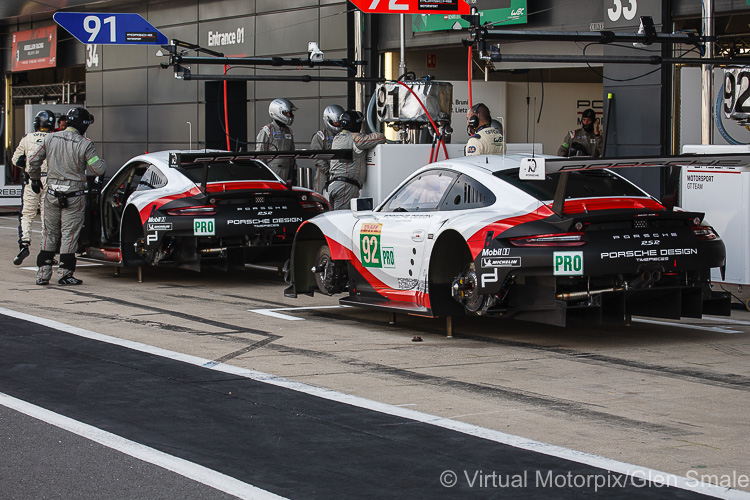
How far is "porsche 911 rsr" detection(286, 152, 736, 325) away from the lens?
856 cm

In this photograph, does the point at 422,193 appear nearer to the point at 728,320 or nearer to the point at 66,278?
the point at 728,320

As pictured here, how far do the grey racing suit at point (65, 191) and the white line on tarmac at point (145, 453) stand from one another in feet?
21.8

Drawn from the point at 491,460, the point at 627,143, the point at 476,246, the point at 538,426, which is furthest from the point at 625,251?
the point at 627,143

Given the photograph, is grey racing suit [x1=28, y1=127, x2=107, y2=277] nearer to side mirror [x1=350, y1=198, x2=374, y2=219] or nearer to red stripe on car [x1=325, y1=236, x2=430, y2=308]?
red stripe on car [x1=325, y1=236, x2=430, y2=308]

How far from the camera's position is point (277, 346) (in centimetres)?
928

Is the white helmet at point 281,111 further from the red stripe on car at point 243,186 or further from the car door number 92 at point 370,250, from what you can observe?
the car door number 92 at point 370,250

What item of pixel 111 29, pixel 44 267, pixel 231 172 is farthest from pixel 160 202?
pixel 111 29

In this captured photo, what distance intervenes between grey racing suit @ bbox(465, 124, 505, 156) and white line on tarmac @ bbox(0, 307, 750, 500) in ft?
15.0

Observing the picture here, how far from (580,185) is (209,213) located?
5.13 meters

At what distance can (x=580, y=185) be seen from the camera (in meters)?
9.24

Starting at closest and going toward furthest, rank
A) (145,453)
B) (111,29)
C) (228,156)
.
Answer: (145,453) → (228,156) → (111,29)

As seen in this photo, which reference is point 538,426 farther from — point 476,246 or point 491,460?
point 476,246

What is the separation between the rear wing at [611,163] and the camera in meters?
8.36

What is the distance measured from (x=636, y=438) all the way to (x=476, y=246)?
299 centimetres
